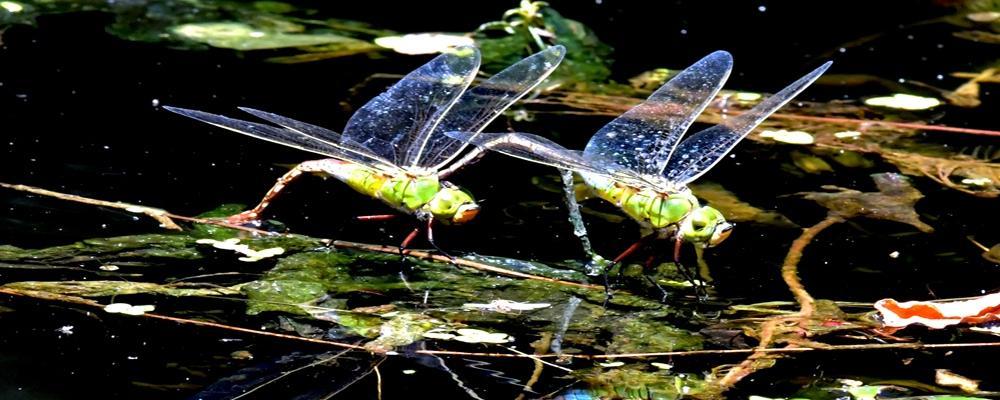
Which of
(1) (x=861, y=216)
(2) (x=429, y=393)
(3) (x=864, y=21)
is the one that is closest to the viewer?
(2) (x=429, y=393)

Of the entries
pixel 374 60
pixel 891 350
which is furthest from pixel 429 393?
pixel 374 60

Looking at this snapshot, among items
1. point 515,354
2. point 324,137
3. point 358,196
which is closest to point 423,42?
point 358,196

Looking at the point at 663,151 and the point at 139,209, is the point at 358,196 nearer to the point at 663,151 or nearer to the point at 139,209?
the point at 139,209

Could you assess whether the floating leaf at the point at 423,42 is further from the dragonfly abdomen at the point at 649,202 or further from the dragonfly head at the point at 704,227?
the dragonfly head at the point at 704,227

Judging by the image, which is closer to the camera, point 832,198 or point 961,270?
point 961,270

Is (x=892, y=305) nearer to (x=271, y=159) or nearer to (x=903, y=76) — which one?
(x=271, y=159)

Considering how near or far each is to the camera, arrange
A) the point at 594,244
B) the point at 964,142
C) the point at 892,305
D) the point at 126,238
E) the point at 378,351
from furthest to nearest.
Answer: the point at 964,142 → the point at 594,244 → the point at 126,238 → the point at 892,305 → the point at 378,351
